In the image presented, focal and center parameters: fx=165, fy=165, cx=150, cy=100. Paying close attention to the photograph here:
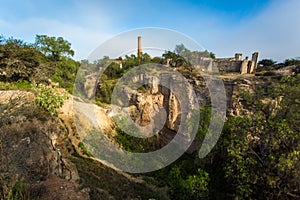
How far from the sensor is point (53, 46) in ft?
61.8

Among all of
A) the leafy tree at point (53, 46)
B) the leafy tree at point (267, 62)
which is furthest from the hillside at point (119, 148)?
the leafy tree at point (267, 62)

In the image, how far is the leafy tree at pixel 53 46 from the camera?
18281 mm

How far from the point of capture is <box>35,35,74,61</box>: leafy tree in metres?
18.3

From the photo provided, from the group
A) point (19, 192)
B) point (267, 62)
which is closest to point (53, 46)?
point (19, 192)

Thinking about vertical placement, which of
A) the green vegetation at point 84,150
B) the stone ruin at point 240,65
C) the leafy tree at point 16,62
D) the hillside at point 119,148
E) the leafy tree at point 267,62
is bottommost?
the green vegetation at point 84,150

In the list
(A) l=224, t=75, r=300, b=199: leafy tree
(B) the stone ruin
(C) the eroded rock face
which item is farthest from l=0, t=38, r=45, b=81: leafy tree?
(B) the stone ruin

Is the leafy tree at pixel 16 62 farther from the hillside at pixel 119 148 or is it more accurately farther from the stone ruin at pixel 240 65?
the stone ruin at pixel 240 65

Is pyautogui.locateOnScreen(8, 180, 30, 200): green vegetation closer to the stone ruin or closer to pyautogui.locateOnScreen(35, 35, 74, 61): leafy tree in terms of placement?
pyautogui.locateOnScreen(35, 35, 74, 61): leafy tree

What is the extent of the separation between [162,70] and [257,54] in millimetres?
14818

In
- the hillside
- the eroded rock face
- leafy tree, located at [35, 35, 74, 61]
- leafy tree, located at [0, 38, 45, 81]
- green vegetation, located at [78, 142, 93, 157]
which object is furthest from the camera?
leafy tree, located at [35, 35, 74, 61]

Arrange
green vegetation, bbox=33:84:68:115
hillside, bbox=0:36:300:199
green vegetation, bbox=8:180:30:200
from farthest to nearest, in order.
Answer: green vegetation, bbox=33:84:68:115, hillside, bbox=0:36:300:199, green vegetation, bbox=8:180:30:200

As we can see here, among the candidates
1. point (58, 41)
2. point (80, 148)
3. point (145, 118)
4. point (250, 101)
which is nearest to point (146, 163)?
point (80, 148)

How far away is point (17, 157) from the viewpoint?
4.11 meters

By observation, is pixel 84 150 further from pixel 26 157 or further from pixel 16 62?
pixel 16 62
